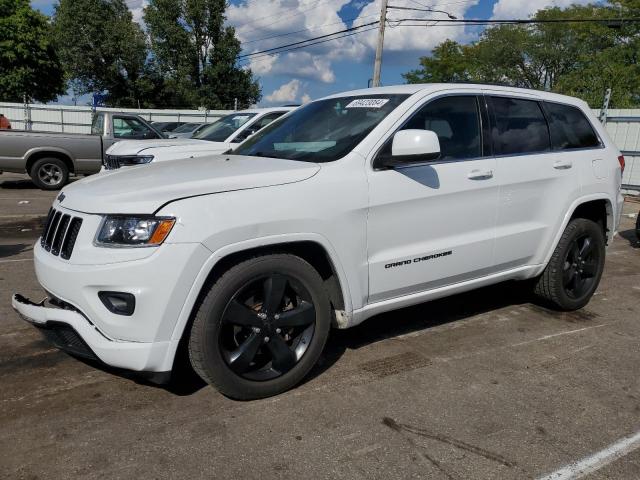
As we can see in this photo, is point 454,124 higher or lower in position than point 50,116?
lower

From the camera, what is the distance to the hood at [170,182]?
2789mm

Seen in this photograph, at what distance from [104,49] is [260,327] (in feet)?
145

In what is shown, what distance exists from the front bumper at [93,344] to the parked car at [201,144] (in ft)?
16.6

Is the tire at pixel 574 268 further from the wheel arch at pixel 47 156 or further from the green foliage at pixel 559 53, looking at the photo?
the green foliage at pixel 559 53

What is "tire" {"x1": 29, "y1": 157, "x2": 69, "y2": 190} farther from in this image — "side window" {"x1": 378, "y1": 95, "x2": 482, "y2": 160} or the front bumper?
"side window" {"x1": 378, "y1": 95, "x2": 482, "y2": 160}

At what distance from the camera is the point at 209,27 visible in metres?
42.2

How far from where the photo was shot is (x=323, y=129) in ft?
12.6

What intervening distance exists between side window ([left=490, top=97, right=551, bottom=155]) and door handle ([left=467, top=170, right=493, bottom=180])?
0.76 ft

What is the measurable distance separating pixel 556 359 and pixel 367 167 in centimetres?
196

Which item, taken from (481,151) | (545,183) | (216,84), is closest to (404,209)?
(481,151)

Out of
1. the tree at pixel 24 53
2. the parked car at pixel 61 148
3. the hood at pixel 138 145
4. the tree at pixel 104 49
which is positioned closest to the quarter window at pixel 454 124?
the hood at pixel 138 145

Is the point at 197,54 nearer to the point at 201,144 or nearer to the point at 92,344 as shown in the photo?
the point at 201,144

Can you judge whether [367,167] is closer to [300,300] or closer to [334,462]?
[300,300]

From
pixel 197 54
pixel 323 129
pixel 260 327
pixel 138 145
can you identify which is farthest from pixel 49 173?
pixel 197 54
